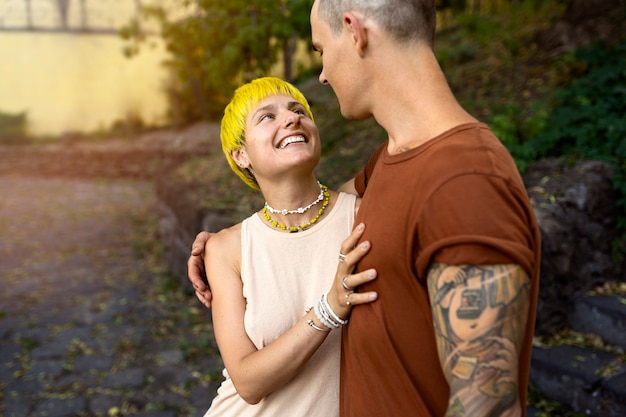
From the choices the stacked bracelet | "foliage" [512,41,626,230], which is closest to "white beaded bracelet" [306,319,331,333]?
the stacked bracelet

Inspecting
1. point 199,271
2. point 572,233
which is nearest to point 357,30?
point 199,271

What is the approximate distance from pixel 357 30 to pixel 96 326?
4816mm

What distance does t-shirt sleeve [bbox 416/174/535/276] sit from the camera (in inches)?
44.1

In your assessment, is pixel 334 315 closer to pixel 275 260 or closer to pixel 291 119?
pixel 275 260

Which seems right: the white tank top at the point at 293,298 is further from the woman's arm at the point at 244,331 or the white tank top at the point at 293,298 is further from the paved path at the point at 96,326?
the paved path at the point at 96,326

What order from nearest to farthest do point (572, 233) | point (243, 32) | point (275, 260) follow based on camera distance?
point (275, 260) → point (572, 233) → point (243, 32)

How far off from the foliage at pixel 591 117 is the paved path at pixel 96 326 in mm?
3115

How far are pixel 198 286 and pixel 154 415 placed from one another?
7.72ft

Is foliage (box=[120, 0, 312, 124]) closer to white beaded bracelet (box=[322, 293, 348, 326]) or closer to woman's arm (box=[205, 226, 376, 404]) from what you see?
woman's arm (box=[205, 226, 376, 404])

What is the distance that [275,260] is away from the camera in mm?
1901

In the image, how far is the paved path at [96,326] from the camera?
13.9ft

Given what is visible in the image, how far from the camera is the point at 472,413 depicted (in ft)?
3.81

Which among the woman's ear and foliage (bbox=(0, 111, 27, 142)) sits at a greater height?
foliage (bbox=(0, 111, 27, 142))

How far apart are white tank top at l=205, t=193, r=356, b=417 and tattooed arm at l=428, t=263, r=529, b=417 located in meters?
Result: 0.72
